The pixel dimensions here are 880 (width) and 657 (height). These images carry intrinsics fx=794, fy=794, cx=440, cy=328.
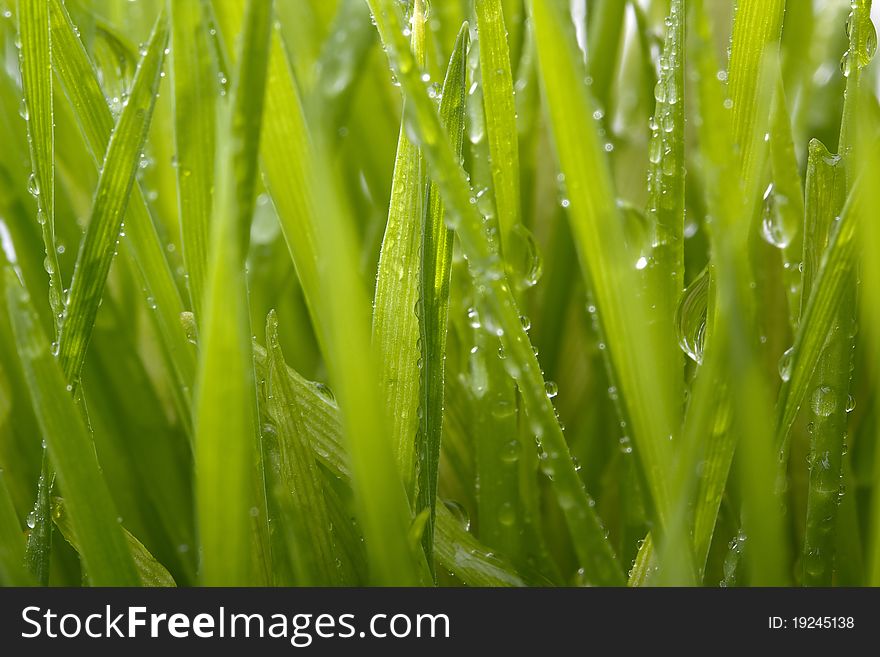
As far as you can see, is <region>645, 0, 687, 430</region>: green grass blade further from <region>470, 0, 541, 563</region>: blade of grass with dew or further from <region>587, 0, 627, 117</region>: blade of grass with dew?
<region>587, 0, 627, 117</region>: blade of grass with dew

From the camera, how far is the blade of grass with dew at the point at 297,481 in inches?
10.2

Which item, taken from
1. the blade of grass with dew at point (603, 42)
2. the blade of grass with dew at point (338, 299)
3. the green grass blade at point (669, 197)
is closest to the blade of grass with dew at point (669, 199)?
the green grass blade at point (669, 197)

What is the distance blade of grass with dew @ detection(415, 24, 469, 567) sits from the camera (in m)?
0.27

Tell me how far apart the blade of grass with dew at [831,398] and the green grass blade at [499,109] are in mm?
113

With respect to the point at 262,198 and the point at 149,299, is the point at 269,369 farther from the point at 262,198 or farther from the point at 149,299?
the point at 262,198

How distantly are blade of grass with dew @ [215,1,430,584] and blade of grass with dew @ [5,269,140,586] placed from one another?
0.07 meters

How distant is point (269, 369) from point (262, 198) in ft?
0.82

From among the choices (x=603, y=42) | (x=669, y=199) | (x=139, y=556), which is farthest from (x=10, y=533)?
(x=603, y=42)

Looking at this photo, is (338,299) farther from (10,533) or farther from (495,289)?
(10,533)

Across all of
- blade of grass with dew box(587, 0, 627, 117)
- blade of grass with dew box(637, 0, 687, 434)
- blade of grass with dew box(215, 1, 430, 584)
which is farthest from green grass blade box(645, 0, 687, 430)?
blade of grass with dew box(587, 0, 627, 117)

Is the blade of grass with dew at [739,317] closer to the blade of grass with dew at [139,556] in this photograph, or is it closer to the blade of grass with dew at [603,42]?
the blade of grass with dew at [139,556]

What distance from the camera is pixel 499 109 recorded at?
0.94ft
